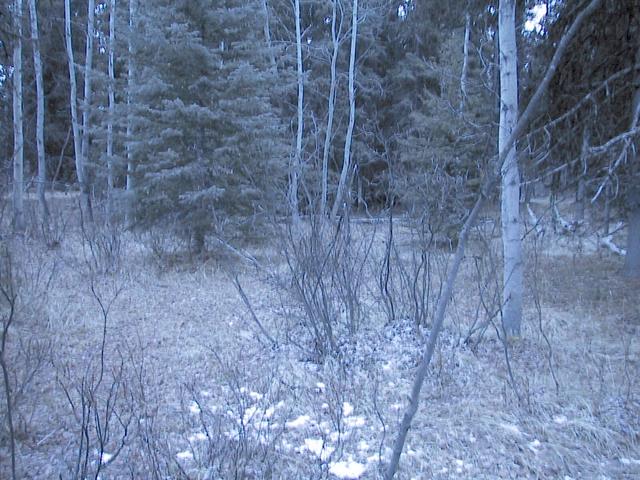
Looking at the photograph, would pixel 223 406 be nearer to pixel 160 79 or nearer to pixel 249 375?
pixel 249 375

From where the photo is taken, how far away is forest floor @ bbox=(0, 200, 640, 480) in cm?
312

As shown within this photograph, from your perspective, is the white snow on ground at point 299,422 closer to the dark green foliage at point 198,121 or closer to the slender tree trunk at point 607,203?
the slender tree trunk at point 607,203

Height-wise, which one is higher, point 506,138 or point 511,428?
point 506,138

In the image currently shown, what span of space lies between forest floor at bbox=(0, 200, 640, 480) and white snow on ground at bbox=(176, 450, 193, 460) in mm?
12

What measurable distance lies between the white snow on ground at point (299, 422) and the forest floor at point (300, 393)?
0.05ft

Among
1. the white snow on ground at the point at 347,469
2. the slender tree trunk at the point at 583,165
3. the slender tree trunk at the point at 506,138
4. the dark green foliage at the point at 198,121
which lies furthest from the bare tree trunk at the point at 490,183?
the dark green foliage at the point at 198,121

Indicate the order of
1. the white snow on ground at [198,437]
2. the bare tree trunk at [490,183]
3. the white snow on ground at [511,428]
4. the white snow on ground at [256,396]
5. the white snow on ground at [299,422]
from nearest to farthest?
the bare tree trunk at [490,183] → the white snow on ground at [198,437] → the white snow on ground at [511,428] → the white snow on ground at [299,422] → the white snow on ground at [256,396]

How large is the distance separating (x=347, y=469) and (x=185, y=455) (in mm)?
976

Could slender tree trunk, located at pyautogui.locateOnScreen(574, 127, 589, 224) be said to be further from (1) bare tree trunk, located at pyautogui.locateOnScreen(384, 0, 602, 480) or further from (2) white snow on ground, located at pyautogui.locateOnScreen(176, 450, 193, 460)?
(2) white snow on ground, located at pyautogui.locateOnScreen(176, 450, 193, 460)

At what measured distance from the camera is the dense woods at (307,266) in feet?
10.6

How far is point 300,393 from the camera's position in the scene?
421 centimetres

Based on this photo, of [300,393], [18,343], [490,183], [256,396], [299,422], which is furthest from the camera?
[18,343]

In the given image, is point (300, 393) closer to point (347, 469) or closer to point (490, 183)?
point (347, 469)

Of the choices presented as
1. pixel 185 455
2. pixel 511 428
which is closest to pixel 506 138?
pixel 511 428
